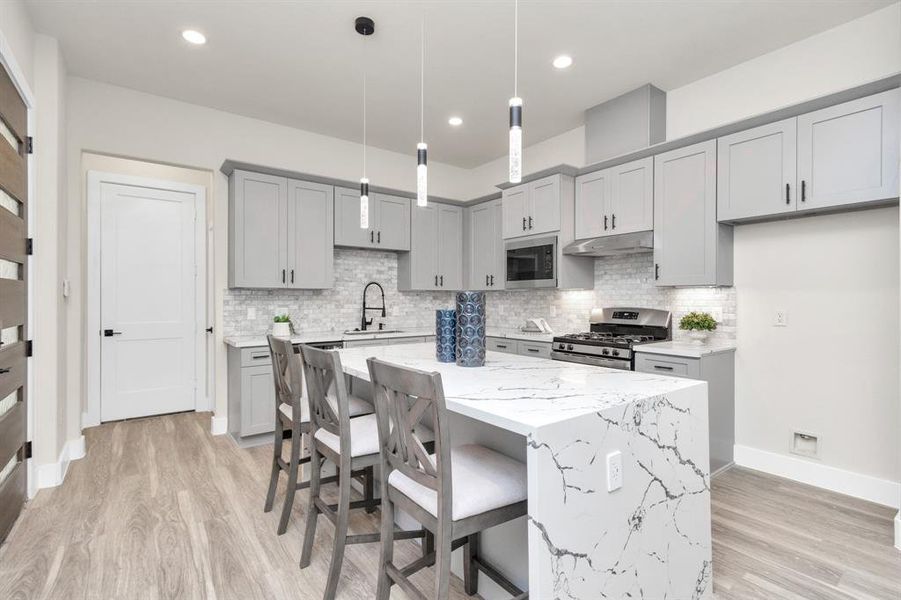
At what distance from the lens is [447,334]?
7.73 feet

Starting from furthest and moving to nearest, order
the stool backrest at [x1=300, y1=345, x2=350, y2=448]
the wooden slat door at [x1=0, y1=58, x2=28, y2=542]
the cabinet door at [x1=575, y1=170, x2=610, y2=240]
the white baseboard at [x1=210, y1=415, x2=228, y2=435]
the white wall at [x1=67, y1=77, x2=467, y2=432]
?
the white baseboard at [x1=210, y1=415, x2=228, y2=435], the cabinet door at [x1=575, y1=170, x2=610, y2=240], the white wall at [x1=67, y1=77, x2=467, y2=432], the wooden slat door at [x1=0, y1=58, x2=28, y2=542], the stool backrest at [x1=300, y1=345, x2=350, y2=448]

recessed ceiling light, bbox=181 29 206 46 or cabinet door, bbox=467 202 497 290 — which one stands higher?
recessed ceiling light, bbox=181 29 206 46

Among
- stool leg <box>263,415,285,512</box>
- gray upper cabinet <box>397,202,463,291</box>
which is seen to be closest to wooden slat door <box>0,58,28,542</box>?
stool leg <box>263,415,285,512</box>

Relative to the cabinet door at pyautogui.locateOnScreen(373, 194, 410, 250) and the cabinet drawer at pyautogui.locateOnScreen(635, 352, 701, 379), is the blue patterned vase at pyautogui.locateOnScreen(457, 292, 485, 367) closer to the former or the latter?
the cabinet drawer at pyautogui.locateOnScreen(635, 352, 701, 379)

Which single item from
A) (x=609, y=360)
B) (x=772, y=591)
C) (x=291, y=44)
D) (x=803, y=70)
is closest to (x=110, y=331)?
(x=291, y=44)

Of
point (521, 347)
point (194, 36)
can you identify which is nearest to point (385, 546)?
point (521, 347)

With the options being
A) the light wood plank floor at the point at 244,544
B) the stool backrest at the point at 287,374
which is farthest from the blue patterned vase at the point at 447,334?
the light wood plank floor at the point at 244,544

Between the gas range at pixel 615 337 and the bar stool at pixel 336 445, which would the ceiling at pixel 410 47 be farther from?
the bar stool at pixel 336 445

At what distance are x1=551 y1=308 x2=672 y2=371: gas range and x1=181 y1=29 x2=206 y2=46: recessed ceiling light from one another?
3508 mm

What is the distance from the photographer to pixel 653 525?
1.59 meters

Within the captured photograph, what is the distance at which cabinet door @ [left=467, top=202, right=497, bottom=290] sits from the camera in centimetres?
523

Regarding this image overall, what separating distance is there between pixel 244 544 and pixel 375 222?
10.8 feet

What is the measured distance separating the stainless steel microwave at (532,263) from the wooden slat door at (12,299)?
12.4 ft

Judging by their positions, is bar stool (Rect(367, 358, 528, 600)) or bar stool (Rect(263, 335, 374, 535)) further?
bar stool (Rect(263, 335, 374, 535))
